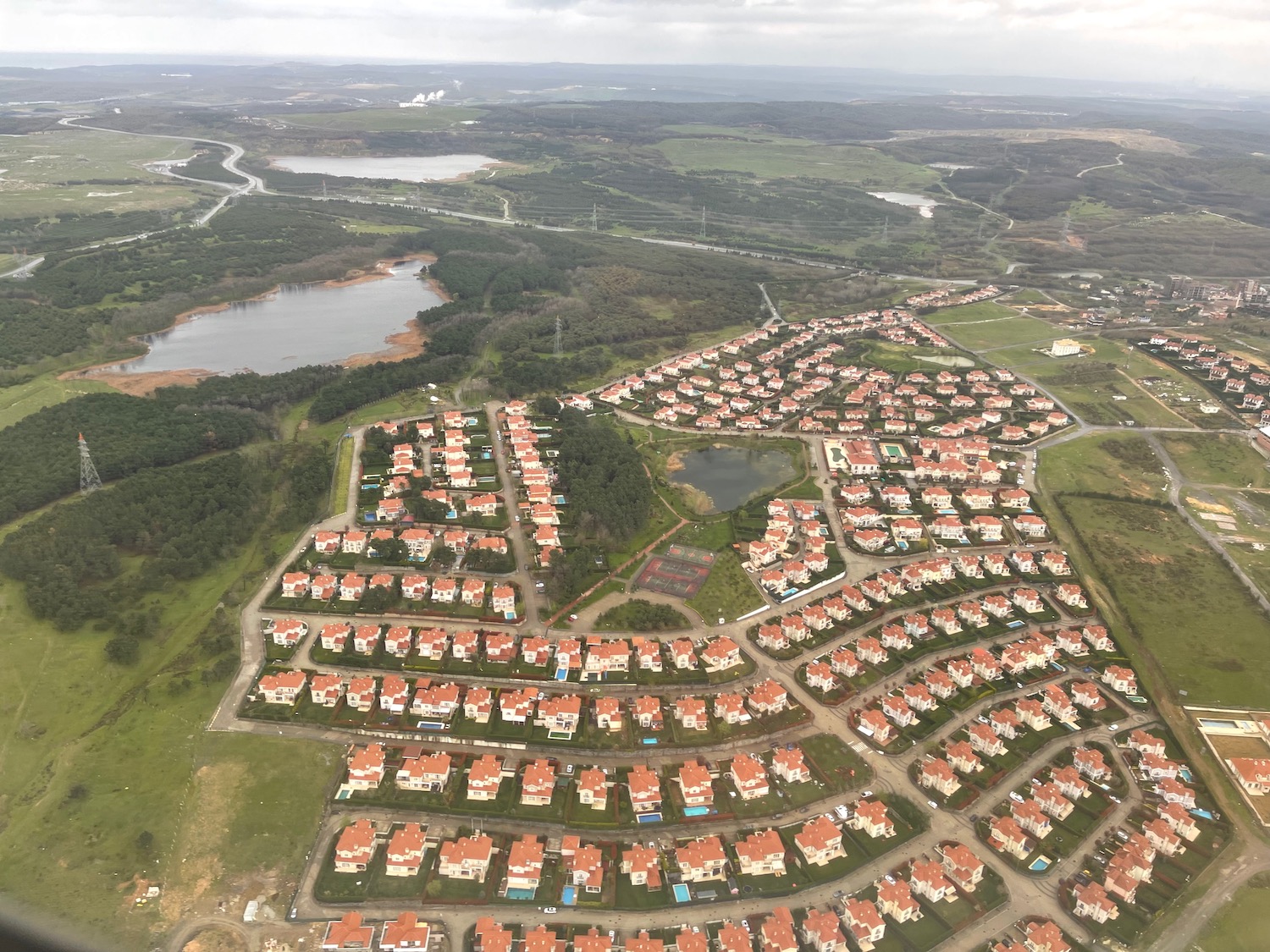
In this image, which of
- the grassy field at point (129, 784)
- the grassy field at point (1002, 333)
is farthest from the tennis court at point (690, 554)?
the grassy field at point (1002, 333)

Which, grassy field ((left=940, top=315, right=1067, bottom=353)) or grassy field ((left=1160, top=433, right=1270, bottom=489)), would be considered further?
grassy field ((left=940, top=315, right=1067, bottom=353))

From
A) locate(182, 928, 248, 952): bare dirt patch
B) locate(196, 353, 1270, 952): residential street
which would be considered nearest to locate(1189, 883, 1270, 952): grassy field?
locate(196, 353, 1270, 952): residential street

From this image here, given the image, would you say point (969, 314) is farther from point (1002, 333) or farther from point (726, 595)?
point (726, 595)

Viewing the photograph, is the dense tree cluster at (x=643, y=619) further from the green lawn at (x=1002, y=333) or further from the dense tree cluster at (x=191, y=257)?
the dense tree cluster at (x=191, y=257)

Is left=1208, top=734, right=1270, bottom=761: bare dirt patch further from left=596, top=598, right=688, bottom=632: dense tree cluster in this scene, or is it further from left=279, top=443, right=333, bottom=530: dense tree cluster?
left=279, top=443, right=333, bottom=530: dense tree cluster

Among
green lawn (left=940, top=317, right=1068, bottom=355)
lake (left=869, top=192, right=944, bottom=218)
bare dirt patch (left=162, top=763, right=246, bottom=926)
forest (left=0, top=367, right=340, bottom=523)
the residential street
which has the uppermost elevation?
forest (left=0, top=367, right=340, bottom=523)

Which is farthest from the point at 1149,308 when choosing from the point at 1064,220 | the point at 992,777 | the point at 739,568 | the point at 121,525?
the point at 121,525
